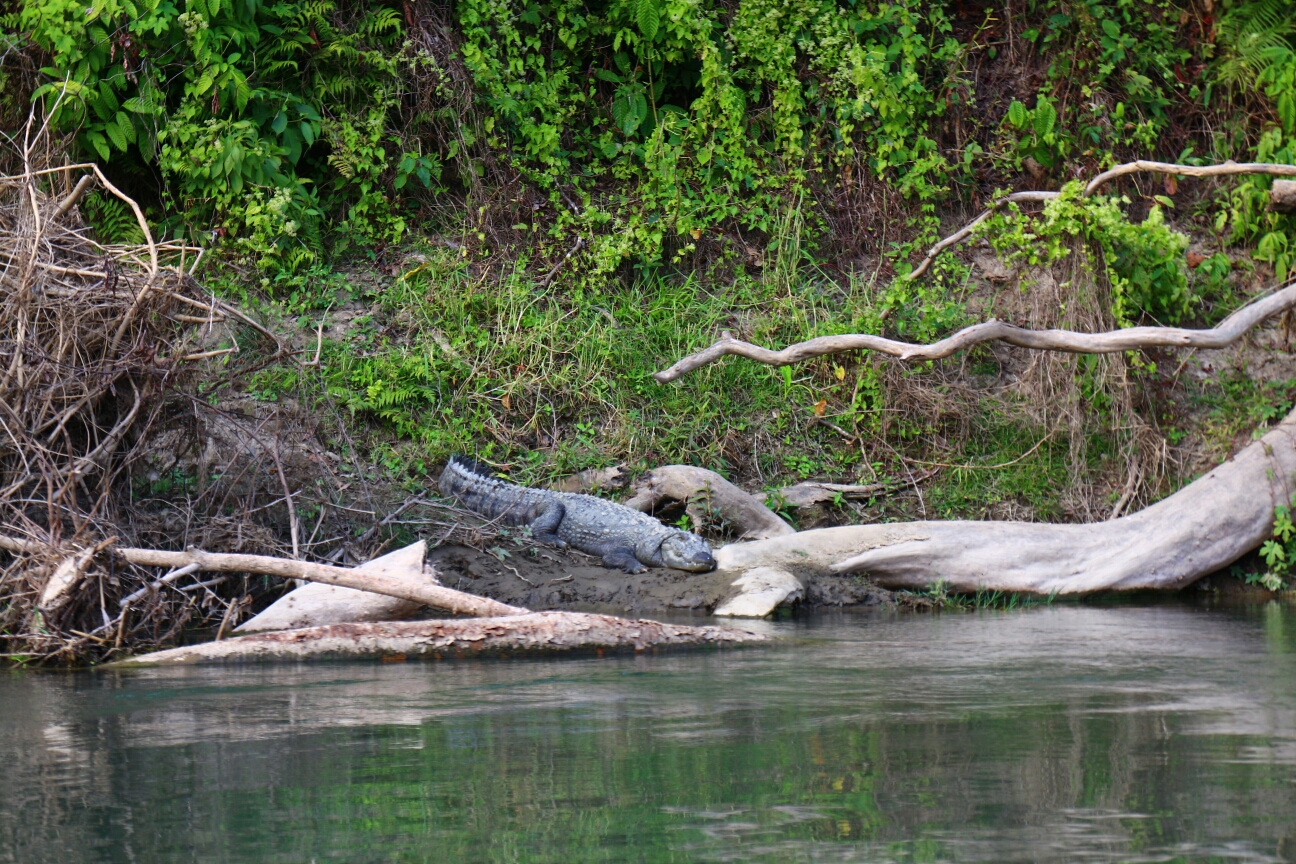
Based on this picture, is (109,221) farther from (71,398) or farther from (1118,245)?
(1118,245)

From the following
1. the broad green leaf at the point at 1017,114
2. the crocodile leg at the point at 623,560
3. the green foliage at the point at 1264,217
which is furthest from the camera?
the broad green leaf at the point at 1017,114

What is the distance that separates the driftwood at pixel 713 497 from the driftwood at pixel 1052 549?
595 mm

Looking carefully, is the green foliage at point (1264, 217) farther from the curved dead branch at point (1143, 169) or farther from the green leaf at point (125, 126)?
the green leaf at point (125, 126)

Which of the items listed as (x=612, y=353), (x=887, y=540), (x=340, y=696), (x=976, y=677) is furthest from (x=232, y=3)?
(x=976, y=677)

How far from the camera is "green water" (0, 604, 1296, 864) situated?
2594 mm

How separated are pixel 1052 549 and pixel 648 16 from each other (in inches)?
214

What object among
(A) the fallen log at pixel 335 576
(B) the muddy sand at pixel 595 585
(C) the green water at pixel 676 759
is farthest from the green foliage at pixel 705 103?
(C) the green water at pixel 676 759

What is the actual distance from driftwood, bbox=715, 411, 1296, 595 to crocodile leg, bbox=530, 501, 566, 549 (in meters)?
1.09

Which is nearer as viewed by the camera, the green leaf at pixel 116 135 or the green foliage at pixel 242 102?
the green foliage at pixel 242 102

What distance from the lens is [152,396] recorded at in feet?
20.8

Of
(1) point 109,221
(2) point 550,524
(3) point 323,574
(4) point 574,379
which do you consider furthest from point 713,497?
(1) point 109,221

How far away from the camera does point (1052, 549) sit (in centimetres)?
724

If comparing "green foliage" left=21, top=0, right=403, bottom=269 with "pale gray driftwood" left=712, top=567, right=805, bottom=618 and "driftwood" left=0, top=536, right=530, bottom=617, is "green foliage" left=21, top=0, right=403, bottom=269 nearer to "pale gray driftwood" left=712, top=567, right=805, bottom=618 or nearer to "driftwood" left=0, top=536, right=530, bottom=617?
"driftwood" left=0, top=536, right=530, bottom=617

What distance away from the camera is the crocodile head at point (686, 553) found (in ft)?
23.6
